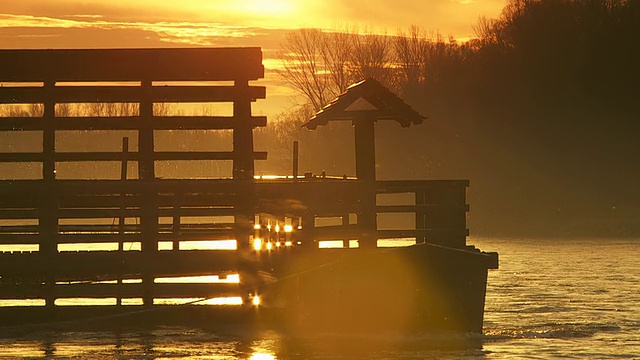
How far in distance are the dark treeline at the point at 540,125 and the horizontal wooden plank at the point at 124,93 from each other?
53.4 m

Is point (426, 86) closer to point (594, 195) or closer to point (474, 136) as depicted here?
point (474, 136)

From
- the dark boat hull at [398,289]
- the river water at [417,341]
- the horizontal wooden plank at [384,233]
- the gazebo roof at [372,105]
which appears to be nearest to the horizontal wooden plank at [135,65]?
the gazebo roof at [372,105]

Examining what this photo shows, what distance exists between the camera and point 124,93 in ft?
80.7

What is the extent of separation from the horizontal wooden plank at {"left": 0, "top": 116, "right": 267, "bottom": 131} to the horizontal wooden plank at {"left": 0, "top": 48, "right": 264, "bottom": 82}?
2.44 feet

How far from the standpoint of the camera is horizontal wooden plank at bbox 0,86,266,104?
24.5 metres

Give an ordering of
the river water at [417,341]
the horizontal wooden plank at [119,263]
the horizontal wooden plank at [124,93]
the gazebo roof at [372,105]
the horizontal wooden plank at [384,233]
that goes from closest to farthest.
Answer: the river water at [417,341]
the horizontal wooden plank at [384,233]
the horizontal wooden plank at [119,263]
the horizontal wooden plank at [124,93]
the gazebo roof at [372,105]

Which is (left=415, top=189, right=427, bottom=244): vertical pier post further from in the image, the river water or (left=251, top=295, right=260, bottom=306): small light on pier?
(left=251, top=295, right=260, bottom=306): small light on pier

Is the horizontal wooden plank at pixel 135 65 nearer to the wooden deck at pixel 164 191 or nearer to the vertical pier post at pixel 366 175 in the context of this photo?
the wooden deck at pixel 164 191

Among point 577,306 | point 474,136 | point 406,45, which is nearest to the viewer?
point 577,306

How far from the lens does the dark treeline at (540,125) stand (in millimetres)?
79625

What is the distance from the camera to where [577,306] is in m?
30.8

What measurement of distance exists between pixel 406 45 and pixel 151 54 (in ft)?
269

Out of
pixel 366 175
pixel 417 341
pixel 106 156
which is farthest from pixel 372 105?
pixel 417 341

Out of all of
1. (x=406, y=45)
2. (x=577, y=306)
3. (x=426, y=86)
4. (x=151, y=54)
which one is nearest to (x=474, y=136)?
(x=426, y=86)
